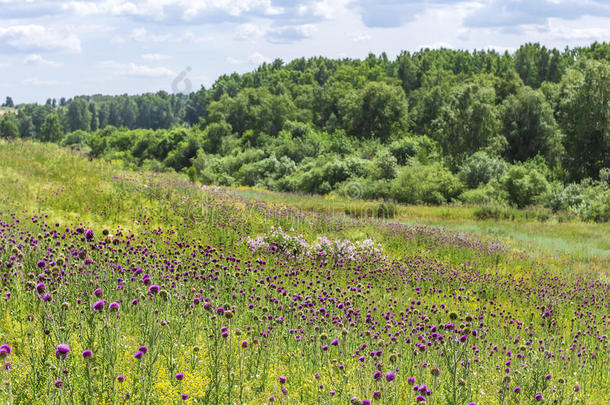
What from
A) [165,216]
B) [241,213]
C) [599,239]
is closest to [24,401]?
[165,216]

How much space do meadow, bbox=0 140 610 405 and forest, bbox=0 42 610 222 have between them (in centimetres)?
949

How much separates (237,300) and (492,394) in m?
3.52

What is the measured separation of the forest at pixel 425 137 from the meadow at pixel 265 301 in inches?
373

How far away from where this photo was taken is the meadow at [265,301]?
4.31 meters

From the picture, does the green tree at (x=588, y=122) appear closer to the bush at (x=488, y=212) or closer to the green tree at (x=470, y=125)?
the green tree at (x=470, y=125)

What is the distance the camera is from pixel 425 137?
2158 inches

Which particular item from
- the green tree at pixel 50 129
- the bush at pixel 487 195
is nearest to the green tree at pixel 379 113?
the bush at pixel 487 195

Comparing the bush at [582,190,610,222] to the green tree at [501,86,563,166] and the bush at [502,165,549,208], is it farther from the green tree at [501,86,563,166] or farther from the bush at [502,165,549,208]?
the green tree at [501,86,563,166]

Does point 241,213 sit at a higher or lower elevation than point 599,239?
higher

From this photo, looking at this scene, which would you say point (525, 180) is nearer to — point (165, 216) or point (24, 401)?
point (165, 216)

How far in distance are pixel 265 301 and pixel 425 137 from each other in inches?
1968

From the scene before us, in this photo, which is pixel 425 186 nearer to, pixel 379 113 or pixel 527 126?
pixel 527 126

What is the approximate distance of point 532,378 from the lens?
5480 millimetres

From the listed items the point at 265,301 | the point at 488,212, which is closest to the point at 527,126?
the point at 488,212
